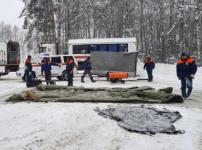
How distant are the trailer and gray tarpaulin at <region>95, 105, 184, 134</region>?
20.0 m

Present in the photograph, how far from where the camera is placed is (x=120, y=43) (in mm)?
35000

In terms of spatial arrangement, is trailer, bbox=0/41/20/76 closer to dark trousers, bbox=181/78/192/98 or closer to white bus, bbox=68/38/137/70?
white bus, bbox=68/38/137/70

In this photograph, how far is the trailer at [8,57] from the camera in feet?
103

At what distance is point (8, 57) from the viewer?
32031 millimetres

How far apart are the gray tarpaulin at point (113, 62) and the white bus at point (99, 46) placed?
605 centimetres

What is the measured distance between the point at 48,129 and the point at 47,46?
29.2m

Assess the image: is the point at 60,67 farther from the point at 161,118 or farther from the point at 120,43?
the point at 161,118

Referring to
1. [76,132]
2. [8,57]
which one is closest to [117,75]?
[8,57]

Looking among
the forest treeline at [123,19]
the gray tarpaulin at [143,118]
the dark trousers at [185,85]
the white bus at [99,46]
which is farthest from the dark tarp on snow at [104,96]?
the forest treeline at [123,19]

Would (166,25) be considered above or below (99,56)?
above

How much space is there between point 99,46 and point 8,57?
25.1ft

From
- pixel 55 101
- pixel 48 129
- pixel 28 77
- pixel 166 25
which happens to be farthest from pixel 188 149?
pixel 166 25

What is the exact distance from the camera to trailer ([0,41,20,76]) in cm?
3128

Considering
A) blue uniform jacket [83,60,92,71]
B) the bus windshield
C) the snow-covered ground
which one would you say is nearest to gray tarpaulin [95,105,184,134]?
the snow-covered ground
